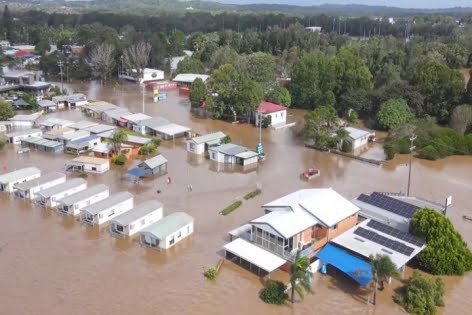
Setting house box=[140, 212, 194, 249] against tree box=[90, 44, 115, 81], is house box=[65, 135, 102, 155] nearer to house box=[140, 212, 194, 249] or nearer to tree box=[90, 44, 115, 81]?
house box=[140, 212, 194, 249]

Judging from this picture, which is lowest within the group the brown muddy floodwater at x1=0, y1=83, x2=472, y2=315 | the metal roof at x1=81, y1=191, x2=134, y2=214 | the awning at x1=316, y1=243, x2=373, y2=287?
the brown muddy floodwater at x1=0, y1=83, x2=472, y2=315

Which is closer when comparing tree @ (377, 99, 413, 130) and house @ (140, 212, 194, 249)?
house @ (140, 212, 194, 249)

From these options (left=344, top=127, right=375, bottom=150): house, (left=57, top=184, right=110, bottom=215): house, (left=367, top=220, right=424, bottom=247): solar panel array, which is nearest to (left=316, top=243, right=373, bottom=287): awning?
(left=367, top=220, right=424, bottom=247): solar panel array

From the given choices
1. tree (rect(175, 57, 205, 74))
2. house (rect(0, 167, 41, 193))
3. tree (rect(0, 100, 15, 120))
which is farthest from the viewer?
tree (rect(175, 57, 205, 74))

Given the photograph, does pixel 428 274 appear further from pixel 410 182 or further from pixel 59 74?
pixel 59 74

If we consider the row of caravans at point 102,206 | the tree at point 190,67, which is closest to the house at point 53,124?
the row of caravans at point 102,206

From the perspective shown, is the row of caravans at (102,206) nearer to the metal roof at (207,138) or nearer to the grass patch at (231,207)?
the grass patch at (231,207)

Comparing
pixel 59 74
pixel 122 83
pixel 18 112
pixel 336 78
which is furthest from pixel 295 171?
pixel 59 74
